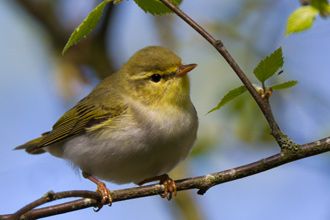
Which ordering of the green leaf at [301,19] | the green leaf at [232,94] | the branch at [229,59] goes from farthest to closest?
the green leaf at [232,94], the branch at [229,59], the green leaf at [301,19]

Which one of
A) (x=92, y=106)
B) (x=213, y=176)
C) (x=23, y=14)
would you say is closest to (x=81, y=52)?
(x=23, y=14)

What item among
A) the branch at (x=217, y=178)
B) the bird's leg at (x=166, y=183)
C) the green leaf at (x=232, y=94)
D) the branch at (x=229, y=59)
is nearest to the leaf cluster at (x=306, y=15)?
the branch at (x=229, y=59)

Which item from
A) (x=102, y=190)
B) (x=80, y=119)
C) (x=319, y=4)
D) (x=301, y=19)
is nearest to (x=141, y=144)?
(x=102, y=190)

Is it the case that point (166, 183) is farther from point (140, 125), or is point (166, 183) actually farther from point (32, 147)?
point (32, 147)

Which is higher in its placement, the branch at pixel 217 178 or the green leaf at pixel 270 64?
the green leaf at pixel 270 64

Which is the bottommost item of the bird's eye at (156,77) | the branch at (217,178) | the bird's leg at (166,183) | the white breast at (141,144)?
the branch at (217,178)

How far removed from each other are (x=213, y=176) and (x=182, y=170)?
109 inches

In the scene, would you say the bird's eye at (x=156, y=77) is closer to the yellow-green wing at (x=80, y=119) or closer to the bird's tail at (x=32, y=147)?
the yellow-green wing at (x=80, y=119)

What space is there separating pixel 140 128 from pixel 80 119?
89cm

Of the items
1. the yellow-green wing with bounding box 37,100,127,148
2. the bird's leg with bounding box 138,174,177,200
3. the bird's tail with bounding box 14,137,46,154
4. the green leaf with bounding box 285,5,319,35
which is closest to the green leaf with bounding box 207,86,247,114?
the green leaf with bounding box 285,5,319,35

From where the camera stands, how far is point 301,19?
1.82 m

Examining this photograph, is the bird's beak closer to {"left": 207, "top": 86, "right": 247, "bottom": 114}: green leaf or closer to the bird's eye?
the bird's eye

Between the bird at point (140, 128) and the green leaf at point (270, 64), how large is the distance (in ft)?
3.96

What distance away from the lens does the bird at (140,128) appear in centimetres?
356
